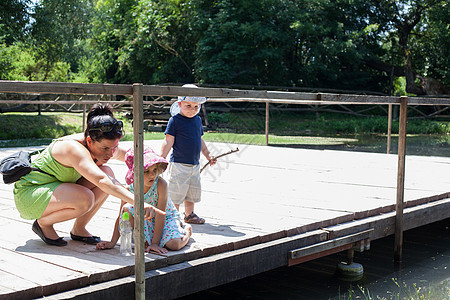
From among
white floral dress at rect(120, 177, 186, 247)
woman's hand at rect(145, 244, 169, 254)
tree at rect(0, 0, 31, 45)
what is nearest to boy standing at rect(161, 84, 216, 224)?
white floral dress at rect(120, 177, 186, 247)

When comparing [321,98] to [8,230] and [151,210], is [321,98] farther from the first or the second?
[8,230]

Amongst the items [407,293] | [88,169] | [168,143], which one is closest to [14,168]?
[88,169]

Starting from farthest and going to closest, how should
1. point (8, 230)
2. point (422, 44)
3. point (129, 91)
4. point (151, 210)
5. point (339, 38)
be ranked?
point (422, 44) → point (339, 38) → point (8, 230) → point (151, 210) → point (129, 91)

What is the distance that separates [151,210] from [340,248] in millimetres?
1930

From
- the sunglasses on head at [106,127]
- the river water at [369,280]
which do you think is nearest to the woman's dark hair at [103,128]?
the sunglasses on head at [106,127]

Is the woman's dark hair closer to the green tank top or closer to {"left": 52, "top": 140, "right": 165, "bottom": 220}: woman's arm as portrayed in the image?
{"left": 52, "top": 140, "right": 165, "bottom": 220}: woman's arm

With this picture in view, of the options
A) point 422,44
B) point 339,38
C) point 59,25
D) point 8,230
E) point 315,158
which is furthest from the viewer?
point 422,44

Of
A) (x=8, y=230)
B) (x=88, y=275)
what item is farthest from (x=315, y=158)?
(x=88, y=275)

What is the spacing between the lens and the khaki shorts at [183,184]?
13.7 feet

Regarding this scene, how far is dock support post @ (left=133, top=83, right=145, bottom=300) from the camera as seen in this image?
106 inches

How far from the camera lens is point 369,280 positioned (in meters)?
4.63

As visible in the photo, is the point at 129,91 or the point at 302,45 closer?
the point at 129,91

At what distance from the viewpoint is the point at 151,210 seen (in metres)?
2.99

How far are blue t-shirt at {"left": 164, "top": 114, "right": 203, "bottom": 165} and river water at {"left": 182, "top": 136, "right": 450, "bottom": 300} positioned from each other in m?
1.05
